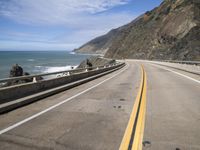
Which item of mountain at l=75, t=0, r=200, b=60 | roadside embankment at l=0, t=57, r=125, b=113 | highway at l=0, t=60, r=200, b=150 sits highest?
mountain at l=75, t=0, r=200, b=60

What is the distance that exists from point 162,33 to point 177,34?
9711 mm

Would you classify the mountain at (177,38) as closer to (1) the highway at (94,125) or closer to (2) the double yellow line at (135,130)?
(1) the highway at (94,125)

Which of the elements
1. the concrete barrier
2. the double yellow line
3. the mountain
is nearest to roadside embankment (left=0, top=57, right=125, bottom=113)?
the concrete barrier

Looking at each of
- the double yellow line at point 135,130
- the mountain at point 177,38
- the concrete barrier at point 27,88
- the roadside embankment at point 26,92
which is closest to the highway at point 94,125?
the double yellow line at point 135,130

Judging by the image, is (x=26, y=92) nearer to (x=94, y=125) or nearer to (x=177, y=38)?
(x=94, y=125)

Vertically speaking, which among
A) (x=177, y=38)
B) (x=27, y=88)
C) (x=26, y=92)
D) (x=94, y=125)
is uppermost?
(x=177, y=38)

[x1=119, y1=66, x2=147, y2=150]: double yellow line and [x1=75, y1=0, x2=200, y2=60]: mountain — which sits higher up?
[x1=75, y1=0, x2=200, y2=60]: mountain

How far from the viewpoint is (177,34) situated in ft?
209

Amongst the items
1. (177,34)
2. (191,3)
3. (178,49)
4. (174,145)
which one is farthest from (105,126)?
(191,3)

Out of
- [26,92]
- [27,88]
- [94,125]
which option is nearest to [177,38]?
[27,88]

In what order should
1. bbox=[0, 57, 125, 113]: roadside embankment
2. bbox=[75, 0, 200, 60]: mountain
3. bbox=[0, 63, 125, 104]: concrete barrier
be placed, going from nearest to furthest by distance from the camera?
1. bbox=[0, 57, 125, 113]: roadside embankment
2. bbox=[0, 63, 125, 104]: concrete barrier
3. bbox=[75, 0, 200, 60]: mountain

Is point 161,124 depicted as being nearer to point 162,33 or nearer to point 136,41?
point 162,33

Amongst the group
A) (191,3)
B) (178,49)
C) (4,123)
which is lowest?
(4,123)

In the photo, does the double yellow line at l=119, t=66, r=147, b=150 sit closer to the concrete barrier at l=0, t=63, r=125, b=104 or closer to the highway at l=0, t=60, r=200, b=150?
the highway at l=0, t=60, r=200, b=150
